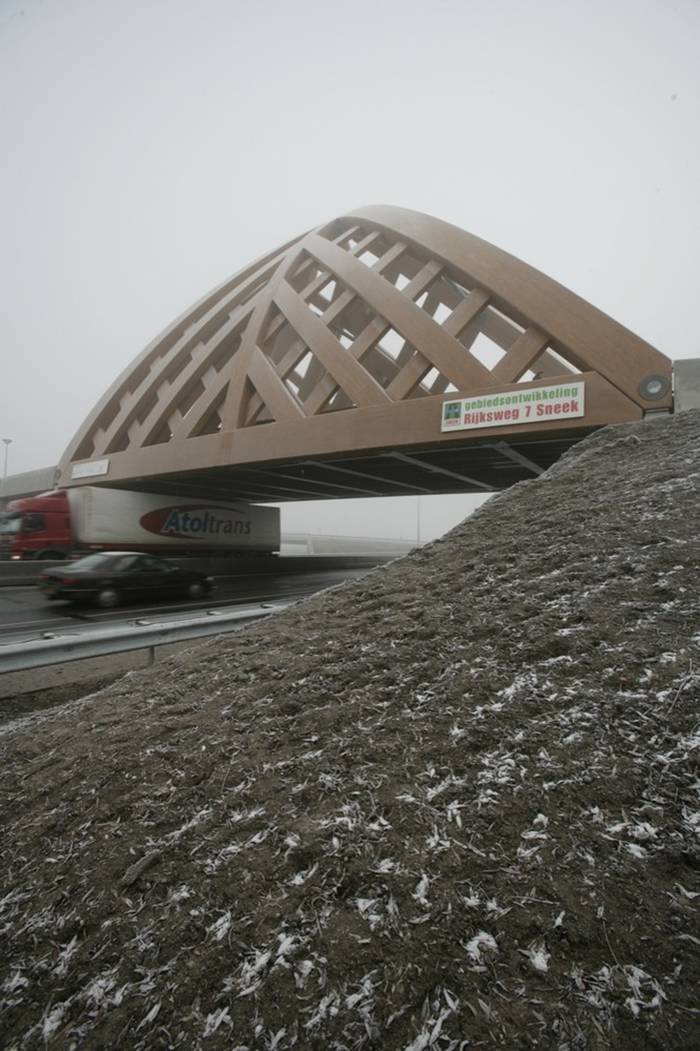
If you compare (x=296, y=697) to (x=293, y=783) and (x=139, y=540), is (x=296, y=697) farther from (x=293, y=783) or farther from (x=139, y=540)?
(x=139, y=540)

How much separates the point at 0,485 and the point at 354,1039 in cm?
4275

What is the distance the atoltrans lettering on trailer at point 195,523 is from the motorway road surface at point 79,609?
6.72 metres

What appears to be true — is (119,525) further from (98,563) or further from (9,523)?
(98,563)

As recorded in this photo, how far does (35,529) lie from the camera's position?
20.7 metres

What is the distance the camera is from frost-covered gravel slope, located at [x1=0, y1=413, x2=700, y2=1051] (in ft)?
3.99

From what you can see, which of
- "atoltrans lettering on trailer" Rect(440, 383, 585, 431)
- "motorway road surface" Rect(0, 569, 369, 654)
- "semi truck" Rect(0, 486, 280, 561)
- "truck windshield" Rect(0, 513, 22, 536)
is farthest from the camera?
"semi truck" Rect(0, 486, 280, 561)

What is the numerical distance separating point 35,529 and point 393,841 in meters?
23.7

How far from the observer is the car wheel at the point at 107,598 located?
13539 millimetres

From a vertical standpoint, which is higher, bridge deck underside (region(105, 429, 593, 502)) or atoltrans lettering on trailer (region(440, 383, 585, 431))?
atoltrans lettering on trailer (region(440, 383, 585, 431))

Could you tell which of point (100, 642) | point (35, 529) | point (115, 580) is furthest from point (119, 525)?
point (100, 642)

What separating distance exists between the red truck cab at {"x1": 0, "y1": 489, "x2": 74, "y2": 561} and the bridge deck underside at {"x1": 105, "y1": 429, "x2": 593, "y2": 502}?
13.2 ft

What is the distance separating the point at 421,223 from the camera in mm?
21484

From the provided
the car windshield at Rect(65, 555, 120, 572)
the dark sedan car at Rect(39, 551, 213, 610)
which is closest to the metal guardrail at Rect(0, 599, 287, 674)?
the dark sedan car at Rect(39, 551, 213, 610)

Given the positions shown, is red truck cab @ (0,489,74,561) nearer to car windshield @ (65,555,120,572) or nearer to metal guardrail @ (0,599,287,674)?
car windshield @ (65,555,120,572)
